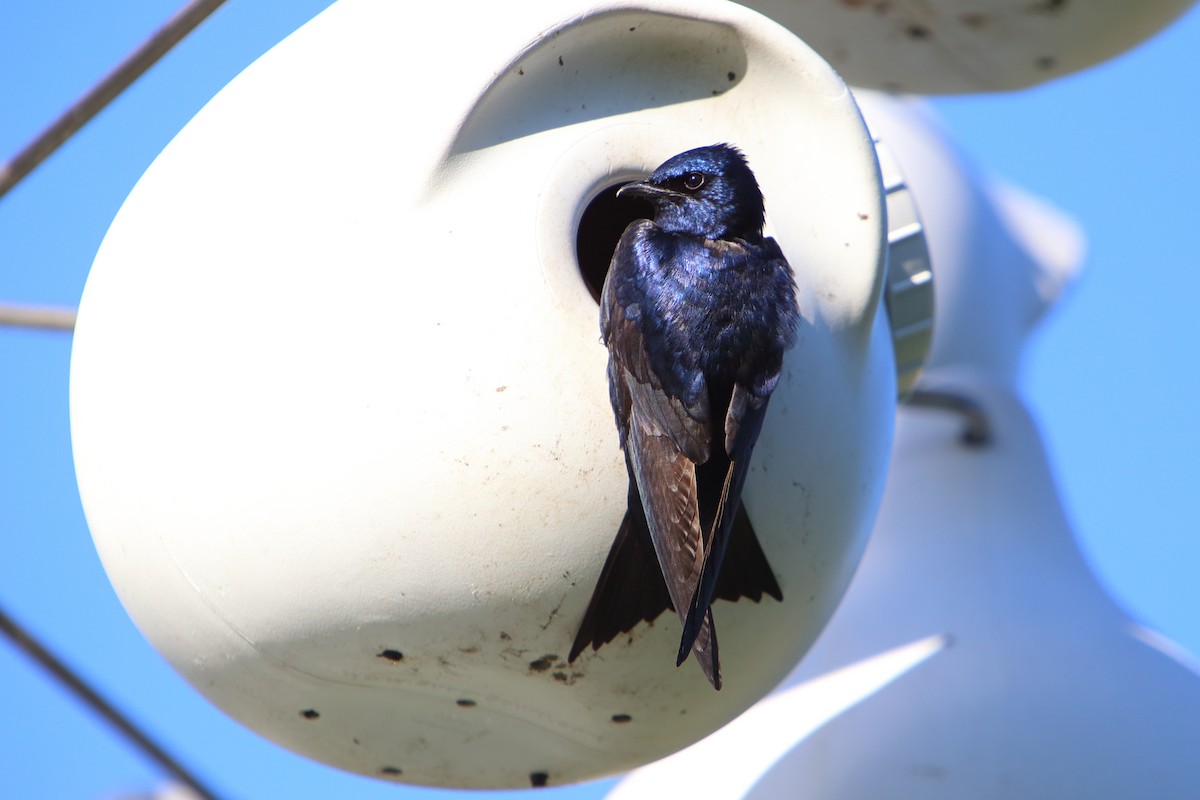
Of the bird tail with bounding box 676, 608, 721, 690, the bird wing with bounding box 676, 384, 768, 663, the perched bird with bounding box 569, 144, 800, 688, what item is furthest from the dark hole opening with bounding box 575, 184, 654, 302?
the bird tail with bounding box 676, 608, 721, 690

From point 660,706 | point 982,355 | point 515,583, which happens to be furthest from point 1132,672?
point 515,583

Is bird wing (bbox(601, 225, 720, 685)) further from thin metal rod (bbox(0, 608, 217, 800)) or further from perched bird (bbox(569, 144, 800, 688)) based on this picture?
thin metal rod (bbox(0, 608, 217, 800))

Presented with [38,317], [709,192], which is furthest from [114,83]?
[709,192]

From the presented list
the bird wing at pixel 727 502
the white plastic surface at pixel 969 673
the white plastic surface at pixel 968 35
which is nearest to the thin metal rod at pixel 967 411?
the white plastic surface at pixel 969 673

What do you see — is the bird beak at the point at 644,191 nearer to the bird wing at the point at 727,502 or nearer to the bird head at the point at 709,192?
the bird head at the point at 709,192

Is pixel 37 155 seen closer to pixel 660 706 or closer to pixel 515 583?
pixel 515 583

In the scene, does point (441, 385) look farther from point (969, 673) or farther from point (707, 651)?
point (969, 673)
